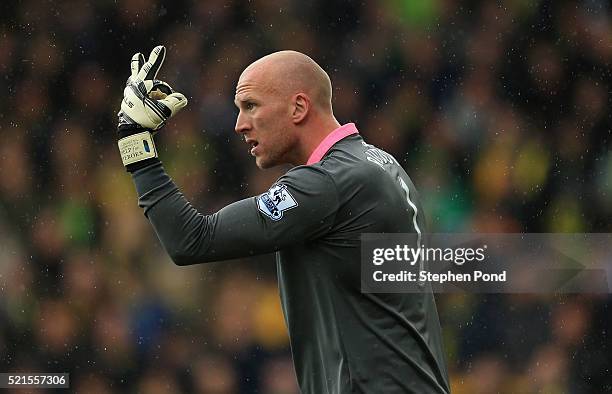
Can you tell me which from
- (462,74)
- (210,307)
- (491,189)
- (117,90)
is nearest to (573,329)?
(491,189)

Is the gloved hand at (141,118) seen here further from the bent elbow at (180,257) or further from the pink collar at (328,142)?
the pink collar at (328,142)

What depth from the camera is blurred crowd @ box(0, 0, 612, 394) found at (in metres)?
4.32

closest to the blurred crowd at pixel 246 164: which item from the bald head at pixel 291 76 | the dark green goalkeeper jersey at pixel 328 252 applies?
the bald head at pixel 291 76

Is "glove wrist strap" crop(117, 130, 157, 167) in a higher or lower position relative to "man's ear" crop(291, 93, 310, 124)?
→ lower

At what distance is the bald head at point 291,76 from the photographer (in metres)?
2.37

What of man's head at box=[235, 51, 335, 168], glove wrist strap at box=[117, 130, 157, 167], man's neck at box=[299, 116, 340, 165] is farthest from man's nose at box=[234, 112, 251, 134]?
glove wrist strap at box=[117, 130, 157, 167]

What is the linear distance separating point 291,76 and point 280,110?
0.26 ft

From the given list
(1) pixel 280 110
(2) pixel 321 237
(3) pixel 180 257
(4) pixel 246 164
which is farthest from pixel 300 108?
(4) pixel 246 164

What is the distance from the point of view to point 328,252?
7.32 feet

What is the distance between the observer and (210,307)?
4.32 meters

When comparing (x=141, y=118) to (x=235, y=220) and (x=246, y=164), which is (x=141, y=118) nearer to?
(x=235, y=220)

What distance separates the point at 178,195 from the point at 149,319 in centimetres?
220

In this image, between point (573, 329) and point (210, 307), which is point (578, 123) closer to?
point (573, 329)

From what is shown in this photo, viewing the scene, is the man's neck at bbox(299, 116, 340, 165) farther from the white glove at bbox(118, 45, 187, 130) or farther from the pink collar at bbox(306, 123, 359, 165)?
the white glove at bbox(118, 45, 187, 130)
